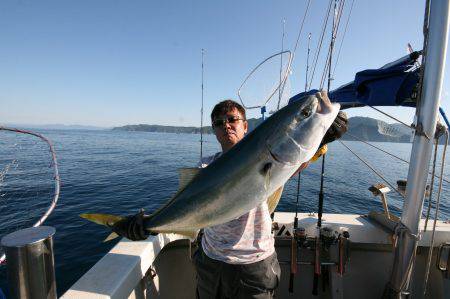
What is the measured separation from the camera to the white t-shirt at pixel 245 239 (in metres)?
2.65

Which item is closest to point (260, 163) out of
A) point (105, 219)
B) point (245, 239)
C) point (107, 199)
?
point (245, 239)

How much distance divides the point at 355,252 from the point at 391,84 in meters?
3.04

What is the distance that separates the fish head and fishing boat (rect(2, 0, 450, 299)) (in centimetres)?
106

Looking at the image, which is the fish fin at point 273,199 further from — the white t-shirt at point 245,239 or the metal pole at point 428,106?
the metal pole at point 428,106

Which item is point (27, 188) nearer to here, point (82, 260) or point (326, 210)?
point (82, 260)

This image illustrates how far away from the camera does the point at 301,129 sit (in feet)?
6.91

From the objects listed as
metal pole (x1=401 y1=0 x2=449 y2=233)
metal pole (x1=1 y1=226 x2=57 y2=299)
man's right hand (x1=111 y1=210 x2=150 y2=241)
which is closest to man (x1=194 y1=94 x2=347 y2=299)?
man's right hand (x1=111 y1=210 x2=150 y2=241)

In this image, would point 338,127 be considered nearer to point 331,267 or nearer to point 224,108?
point 224,108

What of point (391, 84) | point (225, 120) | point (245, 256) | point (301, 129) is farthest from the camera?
point (391, 84)

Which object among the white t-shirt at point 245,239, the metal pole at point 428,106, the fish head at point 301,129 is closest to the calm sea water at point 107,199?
the white t-shirt at point 245,239

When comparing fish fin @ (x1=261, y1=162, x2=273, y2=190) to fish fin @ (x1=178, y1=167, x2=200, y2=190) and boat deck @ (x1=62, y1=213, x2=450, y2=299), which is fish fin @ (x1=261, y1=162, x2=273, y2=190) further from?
boat deck @ (x1=62, y1=213, x2=450, y2=299)

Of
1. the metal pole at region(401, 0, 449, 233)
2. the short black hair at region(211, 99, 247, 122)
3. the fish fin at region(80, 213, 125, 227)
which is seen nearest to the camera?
the fish fin at region(80, 213, 125, 227)

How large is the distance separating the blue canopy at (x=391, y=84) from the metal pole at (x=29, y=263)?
2975 millimetres

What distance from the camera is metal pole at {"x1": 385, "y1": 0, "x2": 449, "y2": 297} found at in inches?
111
